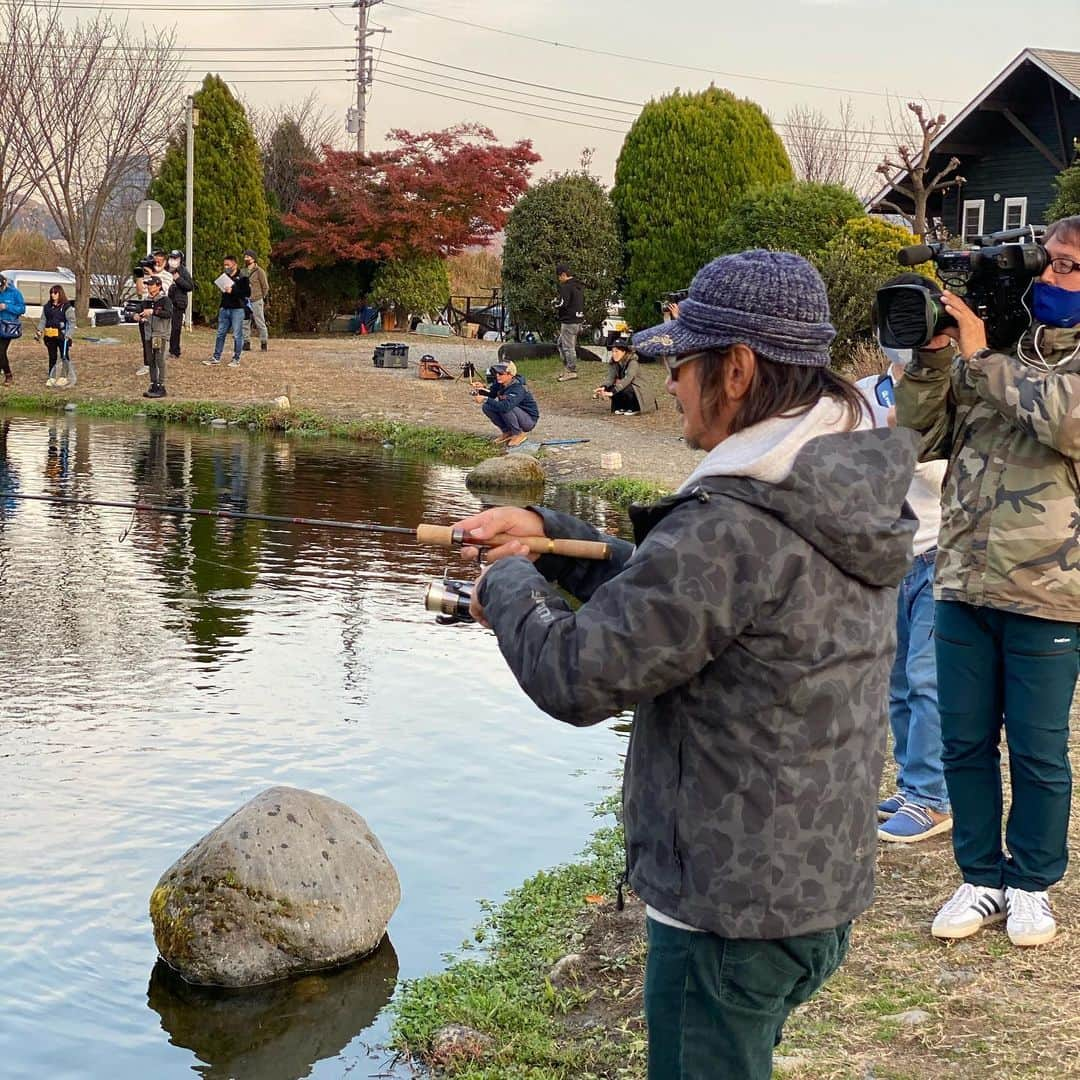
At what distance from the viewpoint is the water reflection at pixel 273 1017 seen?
172 inches

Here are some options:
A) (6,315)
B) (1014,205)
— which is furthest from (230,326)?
→ (1014,205)

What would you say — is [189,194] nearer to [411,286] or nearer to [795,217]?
[411,286]

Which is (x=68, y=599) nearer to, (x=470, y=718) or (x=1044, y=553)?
(x=470, y=718)

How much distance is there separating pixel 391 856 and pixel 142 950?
43.3 inches

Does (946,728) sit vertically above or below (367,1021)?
above

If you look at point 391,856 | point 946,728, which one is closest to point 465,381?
point 391,856

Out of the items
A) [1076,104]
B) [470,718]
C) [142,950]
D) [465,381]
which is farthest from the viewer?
[1076,104]

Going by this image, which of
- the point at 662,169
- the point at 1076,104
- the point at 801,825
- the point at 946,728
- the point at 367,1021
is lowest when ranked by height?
the point at 367,1021

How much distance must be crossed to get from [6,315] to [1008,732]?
68.6 feet

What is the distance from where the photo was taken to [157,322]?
21109 mm

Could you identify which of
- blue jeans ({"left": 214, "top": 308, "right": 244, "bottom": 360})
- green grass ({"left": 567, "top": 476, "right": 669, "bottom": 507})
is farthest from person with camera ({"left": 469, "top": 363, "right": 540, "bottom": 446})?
blue jeans ({"left": 214, "top": 308, "right": 244, "bottom": 360})

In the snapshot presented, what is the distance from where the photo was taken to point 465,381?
2380cm

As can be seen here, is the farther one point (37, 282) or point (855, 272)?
point (37, 282)

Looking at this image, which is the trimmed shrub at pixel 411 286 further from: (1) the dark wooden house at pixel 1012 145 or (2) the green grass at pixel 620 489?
(2) the green grass at pixel 620 489
